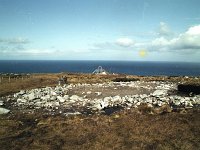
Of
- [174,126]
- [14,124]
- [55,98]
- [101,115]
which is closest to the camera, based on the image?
[174,126]

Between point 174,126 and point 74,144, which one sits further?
point 174,126

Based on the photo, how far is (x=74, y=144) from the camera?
39.9 ft

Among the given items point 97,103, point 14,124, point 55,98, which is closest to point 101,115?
point 97,103

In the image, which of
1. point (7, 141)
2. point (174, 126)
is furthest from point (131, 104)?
point (7, 141)

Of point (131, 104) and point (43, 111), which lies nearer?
point (43, 111)

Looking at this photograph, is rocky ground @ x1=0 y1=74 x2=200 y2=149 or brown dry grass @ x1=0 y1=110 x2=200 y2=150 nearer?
brown dry grass @ x1=0 y1=110 x2=200 y2=150

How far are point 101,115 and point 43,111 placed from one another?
5021mm

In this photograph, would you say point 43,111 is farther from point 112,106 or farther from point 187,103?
point 187,103

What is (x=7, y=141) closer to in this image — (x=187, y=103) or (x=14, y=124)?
(x=14, y=124)

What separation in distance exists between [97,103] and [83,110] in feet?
7.79

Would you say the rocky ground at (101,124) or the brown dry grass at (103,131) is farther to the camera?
the rocky ground at (101,124)

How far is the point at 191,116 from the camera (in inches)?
625

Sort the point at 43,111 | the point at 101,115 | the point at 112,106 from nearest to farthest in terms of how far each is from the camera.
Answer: the point at 101,115, the point at 43,111, the point at 112,106

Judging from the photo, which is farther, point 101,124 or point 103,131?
point 101,124
